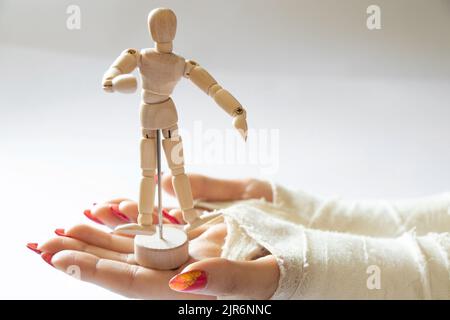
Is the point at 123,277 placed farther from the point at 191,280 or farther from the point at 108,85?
the point at 108,85

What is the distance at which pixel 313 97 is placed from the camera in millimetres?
1361

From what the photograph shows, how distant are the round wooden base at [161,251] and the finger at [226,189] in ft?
0.50

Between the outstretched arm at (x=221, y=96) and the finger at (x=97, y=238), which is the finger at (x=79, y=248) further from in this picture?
the outstretched arm at (x=221, y=96)

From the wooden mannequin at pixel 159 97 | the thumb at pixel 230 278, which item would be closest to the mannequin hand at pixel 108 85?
the wooden mannequin at pixel 159 97

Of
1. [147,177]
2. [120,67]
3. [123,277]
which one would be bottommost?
[123,277]

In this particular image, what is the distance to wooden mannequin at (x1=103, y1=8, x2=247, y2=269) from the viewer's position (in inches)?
25.1

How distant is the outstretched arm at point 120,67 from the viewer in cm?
62

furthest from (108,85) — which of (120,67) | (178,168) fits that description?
(178,168)

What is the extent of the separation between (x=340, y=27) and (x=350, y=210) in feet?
2.32

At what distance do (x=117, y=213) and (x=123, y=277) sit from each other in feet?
0.49

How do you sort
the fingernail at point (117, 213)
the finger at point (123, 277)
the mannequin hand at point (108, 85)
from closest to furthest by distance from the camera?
the mannequin hand at point (108, 85), the finger at point (123, 277), the fingernail at point (117, 213)

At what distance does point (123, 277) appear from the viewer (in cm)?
72

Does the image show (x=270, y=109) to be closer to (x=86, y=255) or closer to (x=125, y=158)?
(x=125, y=158)

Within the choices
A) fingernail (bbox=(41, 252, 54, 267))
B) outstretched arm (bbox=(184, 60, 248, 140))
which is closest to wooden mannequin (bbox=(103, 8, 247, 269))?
outstretched arm (bbox=(184, 60, 248, 140))
